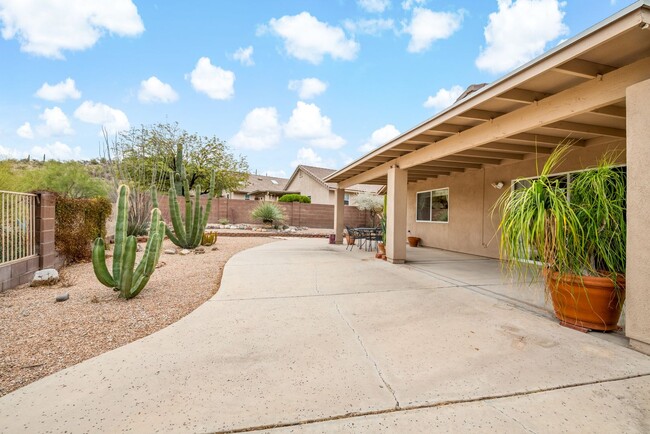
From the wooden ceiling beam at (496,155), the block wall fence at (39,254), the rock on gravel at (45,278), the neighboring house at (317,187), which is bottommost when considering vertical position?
the rock on gravel at (45,278)

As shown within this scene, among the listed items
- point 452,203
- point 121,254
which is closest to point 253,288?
point 121,254

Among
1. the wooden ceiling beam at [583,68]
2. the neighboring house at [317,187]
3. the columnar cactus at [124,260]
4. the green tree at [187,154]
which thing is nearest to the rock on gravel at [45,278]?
the columnar cactus at [124,260]

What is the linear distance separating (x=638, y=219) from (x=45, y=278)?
312 inches

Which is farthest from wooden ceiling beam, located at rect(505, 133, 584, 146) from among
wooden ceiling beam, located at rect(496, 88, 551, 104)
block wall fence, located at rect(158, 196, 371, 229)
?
block wall fence, located at rect(158, 196, 371, 229)

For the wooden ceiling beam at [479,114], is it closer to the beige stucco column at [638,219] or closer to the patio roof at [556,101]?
the patio roof at [556,101]

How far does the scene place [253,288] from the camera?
5316mm

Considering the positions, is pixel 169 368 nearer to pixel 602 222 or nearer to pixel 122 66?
pixel 602 222

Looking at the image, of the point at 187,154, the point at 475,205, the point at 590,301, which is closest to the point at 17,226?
the point at 590,301

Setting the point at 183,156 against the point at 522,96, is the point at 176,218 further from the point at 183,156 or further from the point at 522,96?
the point at 183,156

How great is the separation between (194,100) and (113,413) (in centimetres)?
2153

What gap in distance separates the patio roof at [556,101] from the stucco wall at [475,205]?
900 millimetres

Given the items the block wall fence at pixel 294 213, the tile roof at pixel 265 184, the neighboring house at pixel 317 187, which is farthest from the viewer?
the tile roof at pixel 265 184

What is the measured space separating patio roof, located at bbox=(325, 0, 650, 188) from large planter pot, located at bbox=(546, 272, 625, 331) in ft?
6.43

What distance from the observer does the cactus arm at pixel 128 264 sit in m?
4.32
